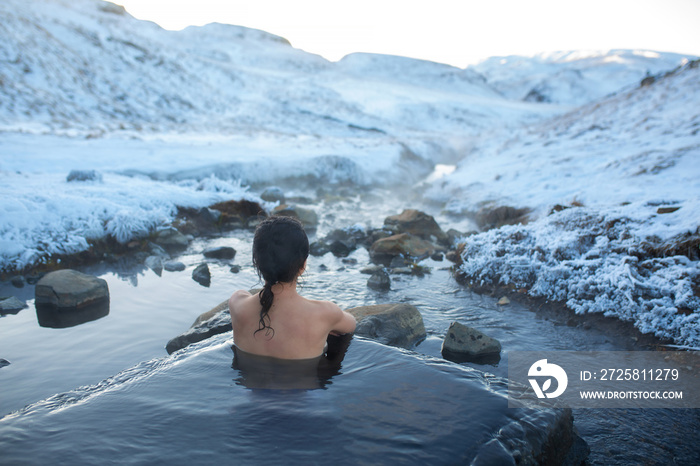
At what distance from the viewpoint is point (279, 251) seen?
255cm

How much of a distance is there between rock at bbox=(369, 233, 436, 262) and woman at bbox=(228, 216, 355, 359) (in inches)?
162

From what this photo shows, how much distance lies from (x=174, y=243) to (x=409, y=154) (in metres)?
13.9

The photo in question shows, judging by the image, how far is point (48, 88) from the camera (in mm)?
16453

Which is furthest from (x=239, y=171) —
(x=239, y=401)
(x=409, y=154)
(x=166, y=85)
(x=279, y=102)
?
(x=279, y=102)

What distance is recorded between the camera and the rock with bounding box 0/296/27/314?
174 inches

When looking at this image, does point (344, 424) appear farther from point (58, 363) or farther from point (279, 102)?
point (279, 102)

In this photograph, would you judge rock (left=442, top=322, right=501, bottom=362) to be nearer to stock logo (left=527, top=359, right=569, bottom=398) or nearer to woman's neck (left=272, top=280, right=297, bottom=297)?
stock logo (left=527, top=359, right=569, bottom=398)

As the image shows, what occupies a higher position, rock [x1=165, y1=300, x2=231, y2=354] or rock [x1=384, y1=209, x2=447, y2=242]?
rock [x1=384, y1=209, x2=447, y2=242]

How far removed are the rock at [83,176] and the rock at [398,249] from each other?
559 centimetres

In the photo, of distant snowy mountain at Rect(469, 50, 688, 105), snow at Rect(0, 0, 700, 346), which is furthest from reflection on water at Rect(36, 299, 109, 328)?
distant snowy mountain at Rect(469, 50, 688, 105)

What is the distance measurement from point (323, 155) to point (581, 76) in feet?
144

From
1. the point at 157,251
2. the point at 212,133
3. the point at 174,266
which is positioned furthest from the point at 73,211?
the point at 212,133

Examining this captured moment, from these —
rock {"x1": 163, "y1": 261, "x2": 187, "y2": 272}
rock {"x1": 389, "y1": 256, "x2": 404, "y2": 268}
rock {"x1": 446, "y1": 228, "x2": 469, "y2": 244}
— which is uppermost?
rock {"x1": 446, "y1": 228, "x2": 469, "y2": 244}

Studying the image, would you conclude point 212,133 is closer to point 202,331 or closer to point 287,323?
point 202,331
